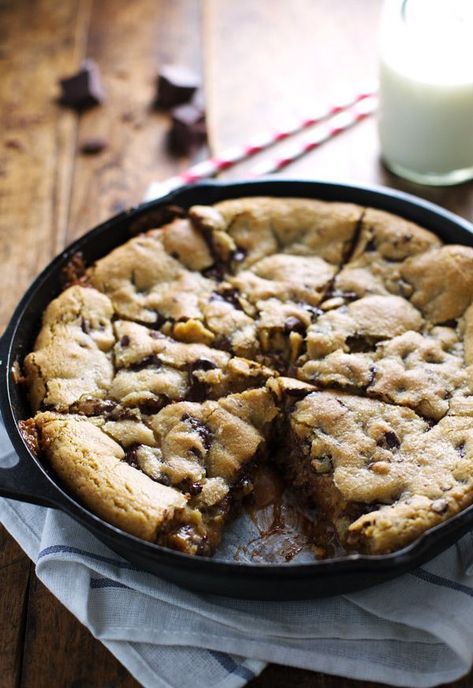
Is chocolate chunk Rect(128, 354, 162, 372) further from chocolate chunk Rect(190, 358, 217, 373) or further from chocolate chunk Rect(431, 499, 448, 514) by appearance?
chocolate chunk Rect(431, 499, 448, 514)

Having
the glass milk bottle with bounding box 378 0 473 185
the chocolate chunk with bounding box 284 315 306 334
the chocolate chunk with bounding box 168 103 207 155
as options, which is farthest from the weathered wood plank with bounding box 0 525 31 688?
the glass milk bottle with bounding box 378 0 473 185

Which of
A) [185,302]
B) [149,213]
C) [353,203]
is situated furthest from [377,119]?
[185,302]

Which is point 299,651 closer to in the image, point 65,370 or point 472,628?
point 472,628

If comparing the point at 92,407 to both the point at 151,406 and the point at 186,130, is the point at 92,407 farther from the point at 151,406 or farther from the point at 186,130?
the point at 186,130

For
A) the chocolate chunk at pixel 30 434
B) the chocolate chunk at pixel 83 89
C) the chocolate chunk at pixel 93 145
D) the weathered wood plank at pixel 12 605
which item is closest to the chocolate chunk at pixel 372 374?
the chocolate chunk at pixel 30 434

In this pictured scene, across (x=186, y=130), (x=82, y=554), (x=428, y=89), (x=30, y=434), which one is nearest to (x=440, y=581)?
(x=82, y=554)

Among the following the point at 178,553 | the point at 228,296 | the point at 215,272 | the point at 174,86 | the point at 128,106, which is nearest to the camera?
the point at 178,553
